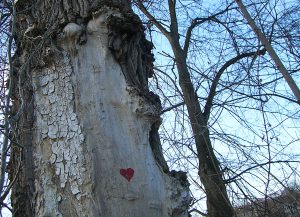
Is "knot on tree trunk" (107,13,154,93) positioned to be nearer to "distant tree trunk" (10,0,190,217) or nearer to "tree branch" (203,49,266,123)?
"distant tree trunk" (10,0,190,217)

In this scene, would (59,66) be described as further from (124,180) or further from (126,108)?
(124,180)

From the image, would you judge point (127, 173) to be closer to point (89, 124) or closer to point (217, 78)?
point (89, 124)

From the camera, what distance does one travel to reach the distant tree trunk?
140 centimetres

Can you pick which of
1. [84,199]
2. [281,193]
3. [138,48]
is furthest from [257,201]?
[84,199]

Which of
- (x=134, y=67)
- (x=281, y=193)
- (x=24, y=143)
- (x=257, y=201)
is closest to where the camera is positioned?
(x=24, y=143)

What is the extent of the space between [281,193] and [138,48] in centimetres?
234

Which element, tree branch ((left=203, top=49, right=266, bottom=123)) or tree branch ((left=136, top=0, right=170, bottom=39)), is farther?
tree branch ((left=136, top=0, right=170, bottom=39))

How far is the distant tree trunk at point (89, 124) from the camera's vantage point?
140 centimetres

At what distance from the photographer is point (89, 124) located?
1.48m

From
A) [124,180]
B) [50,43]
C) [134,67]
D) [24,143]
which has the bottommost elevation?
[124,180]

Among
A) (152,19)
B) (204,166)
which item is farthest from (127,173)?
(152,19)

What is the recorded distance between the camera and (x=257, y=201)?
12.4 feet

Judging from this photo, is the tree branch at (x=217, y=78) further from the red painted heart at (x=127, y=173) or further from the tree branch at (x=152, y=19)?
the red painted heart at (x=127, y=173)

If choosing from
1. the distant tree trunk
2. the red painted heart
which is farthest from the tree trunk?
the red painted heart
